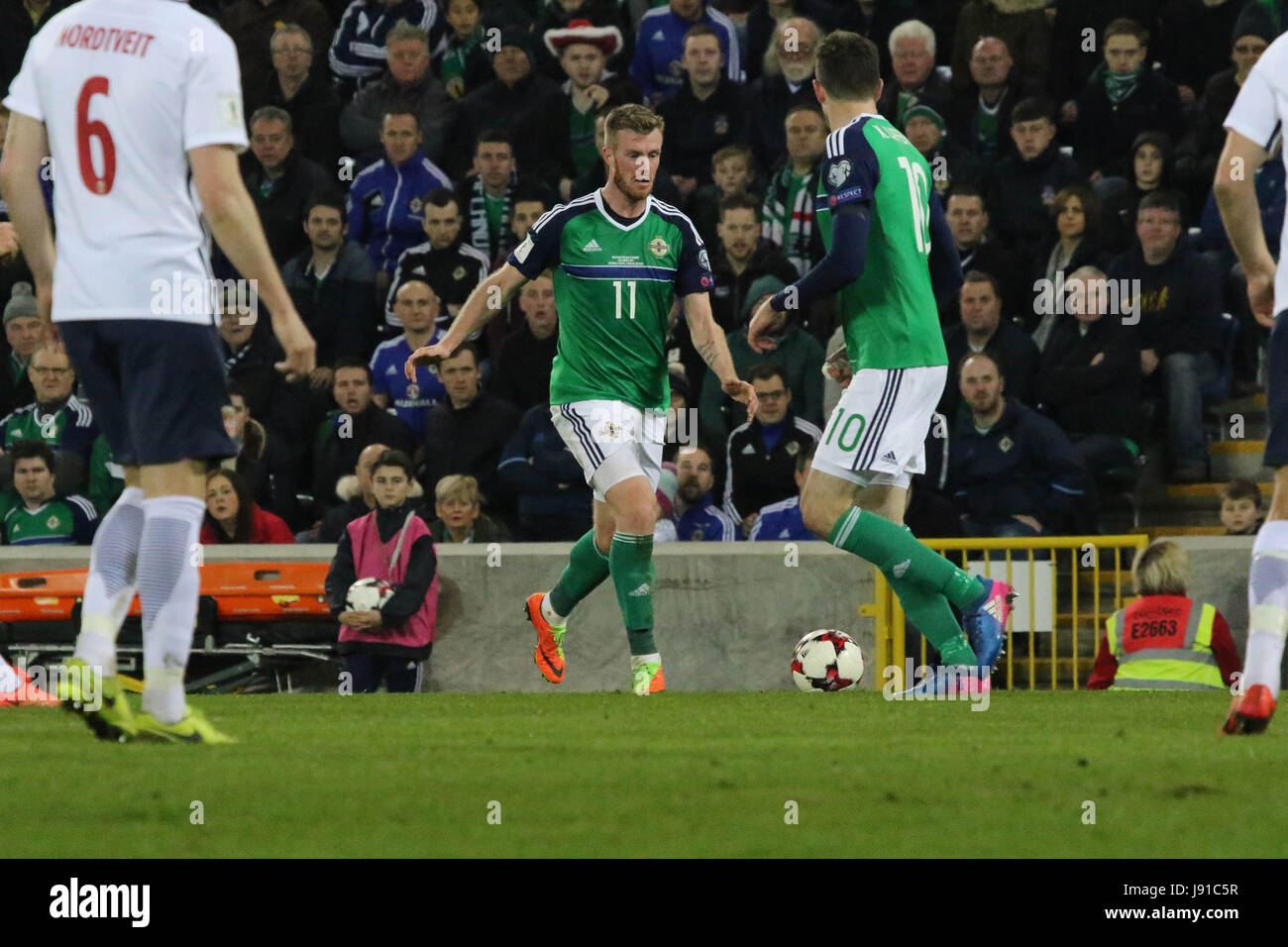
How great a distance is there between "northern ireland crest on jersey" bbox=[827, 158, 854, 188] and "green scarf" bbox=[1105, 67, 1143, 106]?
769 cm

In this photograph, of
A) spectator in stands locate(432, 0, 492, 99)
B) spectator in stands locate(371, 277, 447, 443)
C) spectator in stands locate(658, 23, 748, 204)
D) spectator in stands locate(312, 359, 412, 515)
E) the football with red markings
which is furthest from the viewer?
spectator in stands locate(432, 0, 492, 99)

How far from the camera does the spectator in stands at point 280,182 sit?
56.2ft

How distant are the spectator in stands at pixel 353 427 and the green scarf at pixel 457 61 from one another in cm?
418

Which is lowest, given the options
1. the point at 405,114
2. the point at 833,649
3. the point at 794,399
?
the point at 833,649

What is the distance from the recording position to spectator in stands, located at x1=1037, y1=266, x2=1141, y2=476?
14102 millimetres

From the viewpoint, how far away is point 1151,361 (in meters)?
14.4

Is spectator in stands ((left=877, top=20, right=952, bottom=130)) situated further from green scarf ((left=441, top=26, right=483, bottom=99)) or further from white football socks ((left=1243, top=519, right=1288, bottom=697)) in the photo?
white football socks ((left=1243, top=519, right=1288, bottom=697))

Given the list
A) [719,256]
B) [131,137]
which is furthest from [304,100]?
[131,137]

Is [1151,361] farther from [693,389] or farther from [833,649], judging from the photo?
[833,649]

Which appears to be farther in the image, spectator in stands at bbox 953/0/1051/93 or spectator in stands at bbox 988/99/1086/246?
spectator in stands at bbox 953/0/1051/93

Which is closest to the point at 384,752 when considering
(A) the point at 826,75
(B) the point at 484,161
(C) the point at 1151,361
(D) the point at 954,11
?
(A) the point at 826,75

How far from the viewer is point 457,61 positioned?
18297 mm

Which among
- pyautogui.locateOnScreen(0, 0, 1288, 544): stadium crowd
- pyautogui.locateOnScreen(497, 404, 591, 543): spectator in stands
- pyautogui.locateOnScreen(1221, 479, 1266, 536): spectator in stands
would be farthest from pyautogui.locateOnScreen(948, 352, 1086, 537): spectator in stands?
pyautogui.locateOnScreen(497, 404, 591, 543): spectator in stands

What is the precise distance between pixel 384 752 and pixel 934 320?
3790 mm
